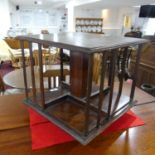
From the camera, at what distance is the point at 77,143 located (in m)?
0.74

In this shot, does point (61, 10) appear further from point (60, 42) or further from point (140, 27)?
point (60, 42)

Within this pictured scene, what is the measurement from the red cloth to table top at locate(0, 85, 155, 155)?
2cm

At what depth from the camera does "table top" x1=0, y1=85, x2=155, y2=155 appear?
2.30 feet

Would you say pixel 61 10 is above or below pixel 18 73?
above

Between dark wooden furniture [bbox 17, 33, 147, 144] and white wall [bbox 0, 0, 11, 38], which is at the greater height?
white wall [bbox 0, 0, 11, 38]

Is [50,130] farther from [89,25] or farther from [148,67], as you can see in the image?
[89,25]

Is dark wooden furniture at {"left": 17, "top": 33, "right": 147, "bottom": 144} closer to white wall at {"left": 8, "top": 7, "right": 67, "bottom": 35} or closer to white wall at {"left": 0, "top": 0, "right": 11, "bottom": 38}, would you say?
Answer: white wall at {"left": 0, "top": 0, "right": 11, "bottom": 38}

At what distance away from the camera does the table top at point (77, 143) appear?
70 cm

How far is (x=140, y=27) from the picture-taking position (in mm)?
7746

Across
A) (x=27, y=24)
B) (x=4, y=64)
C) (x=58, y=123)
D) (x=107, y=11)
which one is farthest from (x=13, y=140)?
(x=27, y=24)

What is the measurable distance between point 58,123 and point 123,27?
8.53 m

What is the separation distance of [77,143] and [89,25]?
281 inches

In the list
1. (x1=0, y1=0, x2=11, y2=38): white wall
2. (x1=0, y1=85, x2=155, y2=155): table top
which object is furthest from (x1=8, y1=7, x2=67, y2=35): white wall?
(x1=0, y1=85, x2=155, y2=155): table top

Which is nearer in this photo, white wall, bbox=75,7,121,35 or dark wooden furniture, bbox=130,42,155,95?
dark wooden furniture, bbox=130,42,155,95
